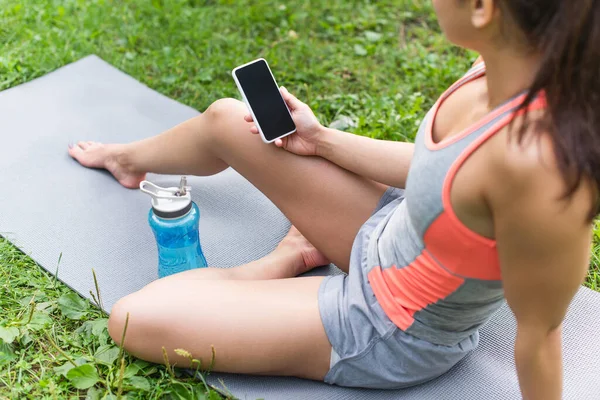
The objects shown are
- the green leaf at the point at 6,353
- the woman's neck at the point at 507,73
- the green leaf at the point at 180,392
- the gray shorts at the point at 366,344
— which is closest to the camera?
the woman's neck at the point at 507,73

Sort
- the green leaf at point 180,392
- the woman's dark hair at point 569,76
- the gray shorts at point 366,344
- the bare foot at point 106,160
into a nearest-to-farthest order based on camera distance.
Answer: the woman's dark hair at point 569,76 → the gray shorts at point 366,344 → the green leaf at point 180,392 → the bare foot at point 106,160

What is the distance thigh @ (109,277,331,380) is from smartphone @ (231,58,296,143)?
0.38 metres

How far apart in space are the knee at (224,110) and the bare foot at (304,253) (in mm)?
404

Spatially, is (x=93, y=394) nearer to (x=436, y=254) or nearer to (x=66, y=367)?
(x=66, y=367)

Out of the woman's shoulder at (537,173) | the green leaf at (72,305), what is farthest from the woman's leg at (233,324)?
the woman's shoulder at (537,173)

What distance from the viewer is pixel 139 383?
1.56 meters

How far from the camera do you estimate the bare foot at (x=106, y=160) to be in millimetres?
2082

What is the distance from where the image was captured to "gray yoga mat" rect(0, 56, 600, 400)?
1576mm

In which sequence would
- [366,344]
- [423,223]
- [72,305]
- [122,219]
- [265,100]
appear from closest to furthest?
[423,223] → [366,344] → [265,100] → [72,305] → [122,219]

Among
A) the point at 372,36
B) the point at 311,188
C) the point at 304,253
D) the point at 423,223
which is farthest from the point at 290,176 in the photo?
the point at 372,36

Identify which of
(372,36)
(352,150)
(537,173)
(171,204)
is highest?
(537,173)

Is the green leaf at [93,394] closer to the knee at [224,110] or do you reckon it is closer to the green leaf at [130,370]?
the green leaf at [130,370]

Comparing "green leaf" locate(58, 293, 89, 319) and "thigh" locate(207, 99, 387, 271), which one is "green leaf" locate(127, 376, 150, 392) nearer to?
"green leaf" locate(58, 293, 89, 319)

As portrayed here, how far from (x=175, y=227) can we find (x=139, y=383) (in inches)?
15.3
